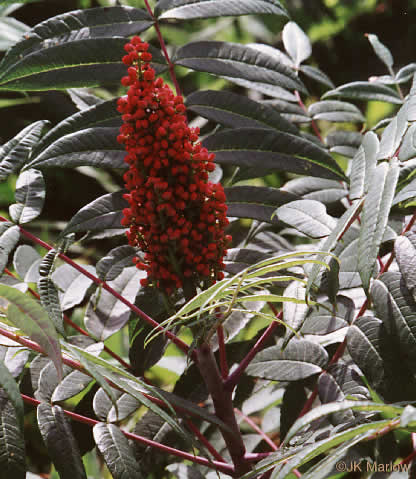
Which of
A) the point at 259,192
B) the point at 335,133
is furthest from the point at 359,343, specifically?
the point at 335,133

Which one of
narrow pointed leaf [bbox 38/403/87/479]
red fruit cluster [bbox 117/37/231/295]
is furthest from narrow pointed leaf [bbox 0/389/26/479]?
red fruit cluster [bbox 117/37/231/295]

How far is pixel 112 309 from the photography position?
79cm

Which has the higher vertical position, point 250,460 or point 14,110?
point 14,110

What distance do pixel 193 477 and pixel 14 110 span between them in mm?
1547

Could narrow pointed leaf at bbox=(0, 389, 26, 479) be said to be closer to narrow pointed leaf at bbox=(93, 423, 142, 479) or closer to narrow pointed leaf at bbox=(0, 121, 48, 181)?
narrow pointed leaf at bbox=(93, 423, 142, 479)

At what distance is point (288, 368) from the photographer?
661mm

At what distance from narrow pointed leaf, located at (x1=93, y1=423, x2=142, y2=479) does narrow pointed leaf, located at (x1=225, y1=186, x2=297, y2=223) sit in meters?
0.31

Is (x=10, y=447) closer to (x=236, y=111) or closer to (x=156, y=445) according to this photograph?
(x=156, y=445)

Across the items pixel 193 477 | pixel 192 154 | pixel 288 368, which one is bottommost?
pixel 193 477

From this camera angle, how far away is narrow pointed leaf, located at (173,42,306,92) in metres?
0.72

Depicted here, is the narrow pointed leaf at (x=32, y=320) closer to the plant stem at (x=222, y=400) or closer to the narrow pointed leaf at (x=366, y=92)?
the plant stem at (x=222, y=400)

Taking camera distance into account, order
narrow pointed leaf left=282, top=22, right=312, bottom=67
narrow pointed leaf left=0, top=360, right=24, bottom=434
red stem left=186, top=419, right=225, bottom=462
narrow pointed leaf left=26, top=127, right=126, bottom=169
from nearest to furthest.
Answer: narrow pointed leaf left=0, top=360, right=24, bottom=434
narrow pointed leaf left=26, top=127, right=126, bottom=169
red stem left=186, top=419, right=225, bottom=462
narrow pointed leaf left=282, top=22, right=312, bottom=67

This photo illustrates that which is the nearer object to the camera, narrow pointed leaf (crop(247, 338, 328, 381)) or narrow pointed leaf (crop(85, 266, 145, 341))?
narrow pointed leaf (crop(247, 338, 328, 381))

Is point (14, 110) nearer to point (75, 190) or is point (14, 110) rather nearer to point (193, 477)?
point (75, 190)
